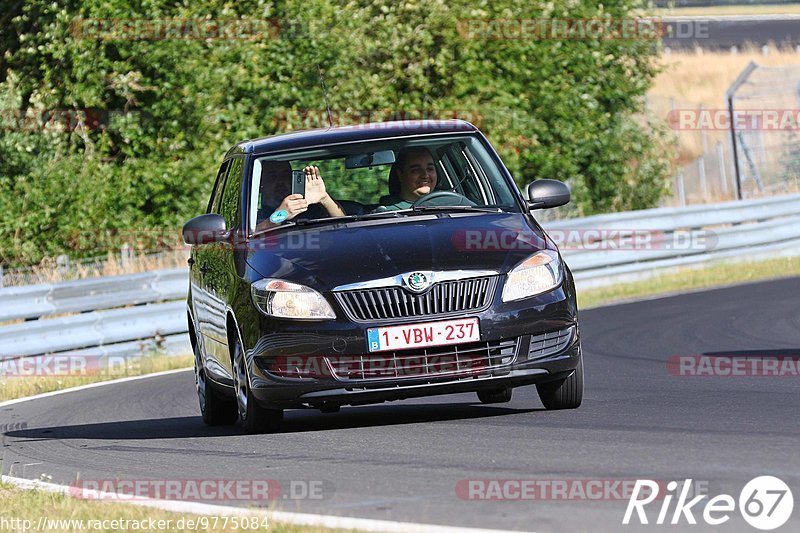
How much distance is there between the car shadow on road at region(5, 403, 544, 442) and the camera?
30.3ft

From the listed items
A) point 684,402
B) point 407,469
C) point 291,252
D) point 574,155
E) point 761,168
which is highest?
point 291,252

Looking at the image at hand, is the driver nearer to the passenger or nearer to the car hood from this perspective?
the passenger

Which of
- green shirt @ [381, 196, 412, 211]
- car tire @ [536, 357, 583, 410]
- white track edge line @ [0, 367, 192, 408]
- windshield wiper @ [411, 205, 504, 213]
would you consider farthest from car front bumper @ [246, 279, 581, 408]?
white track edge line @ [0, 367, 192, 408]

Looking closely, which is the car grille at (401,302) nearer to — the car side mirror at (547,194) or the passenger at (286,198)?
the passenger at (286,198)

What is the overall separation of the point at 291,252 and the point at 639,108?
22.5m

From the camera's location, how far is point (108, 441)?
9602 mm

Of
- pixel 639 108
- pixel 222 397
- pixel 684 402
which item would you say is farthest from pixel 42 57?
pixel 684 402

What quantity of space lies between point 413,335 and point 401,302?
0.18 m

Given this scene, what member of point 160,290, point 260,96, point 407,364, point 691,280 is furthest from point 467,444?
point 260,96

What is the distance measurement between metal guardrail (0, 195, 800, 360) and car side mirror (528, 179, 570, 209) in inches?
283

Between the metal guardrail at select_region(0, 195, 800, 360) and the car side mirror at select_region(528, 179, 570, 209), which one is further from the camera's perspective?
the metal guardrail at select_region(0, 195, 800, 360)

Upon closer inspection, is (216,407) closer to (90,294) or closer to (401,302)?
(401,302)

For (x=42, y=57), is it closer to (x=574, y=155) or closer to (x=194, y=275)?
(x=574, y=155)

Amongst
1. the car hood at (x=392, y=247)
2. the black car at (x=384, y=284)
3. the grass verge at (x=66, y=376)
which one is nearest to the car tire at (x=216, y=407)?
the black car at (x=384, y=284)
